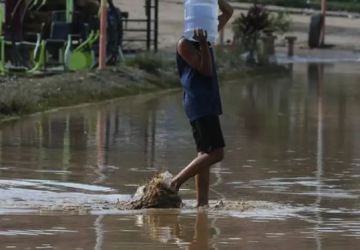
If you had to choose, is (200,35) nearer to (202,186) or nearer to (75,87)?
(202,186)

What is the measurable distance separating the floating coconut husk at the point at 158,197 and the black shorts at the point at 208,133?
42 centimetres

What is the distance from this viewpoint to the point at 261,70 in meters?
25.8

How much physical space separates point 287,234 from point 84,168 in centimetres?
391

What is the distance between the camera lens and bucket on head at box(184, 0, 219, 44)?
834cm

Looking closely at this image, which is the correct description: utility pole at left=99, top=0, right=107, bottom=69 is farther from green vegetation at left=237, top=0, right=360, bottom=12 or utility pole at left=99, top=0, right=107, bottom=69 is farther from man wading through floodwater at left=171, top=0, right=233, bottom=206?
green vegetation at left=237, top=0, right=360, bottom=12

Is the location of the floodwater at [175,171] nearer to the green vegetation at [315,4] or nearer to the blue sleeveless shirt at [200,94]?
the blue sleeveless shirt at [200,94]

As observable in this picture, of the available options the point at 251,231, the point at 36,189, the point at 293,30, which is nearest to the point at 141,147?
the point at 36,189

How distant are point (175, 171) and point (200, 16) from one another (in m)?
2.88

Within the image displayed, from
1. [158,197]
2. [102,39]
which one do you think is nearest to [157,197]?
[158,197]

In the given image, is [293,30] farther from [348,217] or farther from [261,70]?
[348,217]

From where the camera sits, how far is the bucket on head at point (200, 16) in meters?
8.34

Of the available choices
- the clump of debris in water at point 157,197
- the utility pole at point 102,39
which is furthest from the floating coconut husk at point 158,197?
the utility pole at point 102,39

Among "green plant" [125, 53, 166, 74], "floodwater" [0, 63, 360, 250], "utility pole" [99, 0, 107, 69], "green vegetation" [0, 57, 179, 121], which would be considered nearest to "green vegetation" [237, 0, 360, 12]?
"green plant" [125, 53, 166, 74]

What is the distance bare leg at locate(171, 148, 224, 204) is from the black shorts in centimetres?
5
